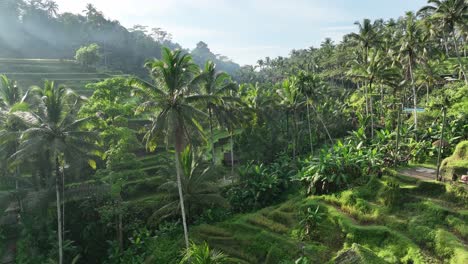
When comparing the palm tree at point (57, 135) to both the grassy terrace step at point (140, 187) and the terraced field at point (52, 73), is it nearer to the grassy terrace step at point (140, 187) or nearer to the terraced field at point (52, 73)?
the grassy terrace step at point (140, 187)

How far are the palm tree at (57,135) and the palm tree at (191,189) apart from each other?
18.5 ft

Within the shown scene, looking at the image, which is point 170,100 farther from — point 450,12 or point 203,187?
point 450,12

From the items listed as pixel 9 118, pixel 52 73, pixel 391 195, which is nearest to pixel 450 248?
pixel 391 195

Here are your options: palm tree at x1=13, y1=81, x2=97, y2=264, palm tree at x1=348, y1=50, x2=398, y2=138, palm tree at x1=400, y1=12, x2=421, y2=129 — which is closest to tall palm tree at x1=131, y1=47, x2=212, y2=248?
palm tree at x1=13, y1=81, x2=97, y2=264

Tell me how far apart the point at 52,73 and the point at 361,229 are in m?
62.8

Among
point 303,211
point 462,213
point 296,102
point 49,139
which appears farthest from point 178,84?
point 296,102

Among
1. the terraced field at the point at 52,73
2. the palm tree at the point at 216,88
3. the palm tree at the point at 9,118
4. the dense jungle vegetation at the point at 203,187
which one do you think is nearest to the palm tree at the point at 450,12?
the dense jungle vegetation at the point at 203,187

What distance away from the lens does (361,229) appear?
18031 mm

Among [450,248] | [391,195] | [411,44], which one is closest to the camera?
[450,248]

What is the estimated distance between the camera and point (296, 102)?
35344 mm

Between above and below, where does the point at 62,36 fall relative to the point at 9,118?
above

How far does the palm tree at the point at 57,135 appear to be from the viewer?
750 inches

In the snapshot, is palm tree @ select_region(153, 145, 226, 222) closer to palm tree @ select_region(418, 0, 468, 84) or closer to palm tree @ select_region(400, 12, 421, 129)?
palm tree @ select_region(400, 12, 421, 129)

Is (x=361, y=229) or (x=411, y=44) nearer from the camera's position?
(x=361, y=229)
